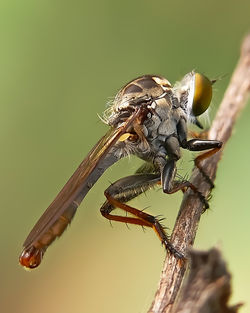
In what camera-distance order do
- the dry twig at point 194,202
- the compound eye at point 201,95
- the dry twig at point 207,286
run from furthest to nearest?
1. the compound eye at point 201,95
2. the dry twig at point 194,202
3. the dry twig at point 207,286

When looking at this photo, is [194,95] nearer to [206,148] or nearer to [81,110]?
[206,148]

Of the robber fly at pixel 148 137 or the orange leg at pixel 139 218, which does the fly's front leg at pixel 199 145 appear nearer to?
the robber fly at pixel 148 137

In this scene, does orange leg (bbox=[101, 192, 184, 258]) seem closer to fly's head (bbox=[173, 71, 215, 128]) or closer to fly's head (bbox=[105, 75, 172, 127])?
fly's head (bbox=[105, 75, 172, 127])

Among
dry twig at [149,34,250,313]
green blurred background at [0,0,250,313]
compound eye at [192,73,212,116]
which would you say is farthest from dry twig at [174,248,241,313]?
green blurred background at [0,0,250,313]

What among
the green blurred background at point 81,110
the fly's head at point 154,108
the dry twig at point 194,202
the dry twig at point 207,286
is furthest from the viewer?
the green blurred background at point 81,110

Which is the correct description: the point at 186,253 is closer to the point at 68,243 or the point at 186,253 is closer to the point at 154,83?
the point at 154,83

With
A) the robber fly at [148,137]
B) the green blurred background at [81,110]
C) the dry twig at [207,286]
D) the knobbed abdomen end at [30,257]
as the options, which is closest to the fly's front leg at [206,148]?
the robber fly at [148,137]
